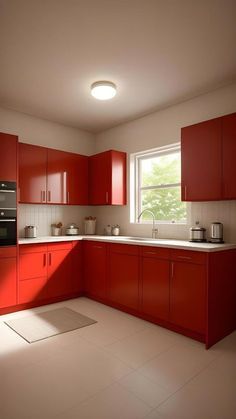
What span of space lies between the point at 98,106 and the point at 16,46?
1.43 metres

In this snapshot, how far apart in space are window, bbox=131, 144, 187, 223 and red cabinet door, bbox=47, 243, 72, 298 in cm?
120

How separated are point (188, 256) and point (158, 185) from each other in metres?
1.52

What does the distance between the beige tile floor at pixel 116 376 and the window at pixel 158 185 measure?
5.22 ft

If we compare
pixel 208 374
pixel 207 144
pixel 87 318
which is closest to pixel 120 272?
pixel 87 318

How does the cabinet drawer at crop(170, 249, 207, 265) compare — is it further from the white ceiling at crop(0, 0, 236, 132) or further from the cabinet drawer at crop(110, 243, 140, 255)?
the white ceiling at crop(0, 0, 236, 132)

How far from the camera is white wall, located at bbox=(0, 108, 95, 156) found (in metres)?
3.73

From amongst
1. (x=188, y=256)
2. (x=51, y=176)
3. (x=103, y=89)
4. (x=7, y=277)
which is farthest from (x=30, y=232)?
(x=188, y=256)

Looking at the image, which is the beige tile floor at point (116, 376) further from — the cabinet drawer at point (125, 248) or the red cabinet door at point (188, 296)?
the cabinet drawer at point (125, 248)

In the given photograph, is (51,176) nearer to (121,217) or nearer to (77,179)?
(77,179)

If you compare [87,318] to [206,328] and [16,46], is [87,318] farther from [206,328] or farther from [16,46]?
[16,46]

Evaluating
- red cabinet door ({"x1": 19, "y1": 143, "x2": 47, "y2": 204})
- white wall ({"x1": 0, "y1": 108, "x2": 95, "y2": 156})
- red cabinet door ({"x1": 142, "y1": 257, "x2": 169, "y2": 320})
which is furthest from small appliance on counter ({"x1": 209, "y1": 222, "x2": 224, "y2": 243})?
white wall ({"x1": 0, "y1": 108, "x2": 95, "y2": 156})

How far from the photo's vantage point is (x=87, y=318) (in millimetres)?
3072

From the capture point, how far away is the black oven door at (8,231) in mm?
3105

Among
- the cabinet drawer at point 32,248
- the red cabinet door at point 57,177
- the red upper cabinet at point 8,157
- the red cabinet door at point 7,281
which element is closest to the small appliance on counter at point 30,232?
the cabinet drawer at point 32,248
